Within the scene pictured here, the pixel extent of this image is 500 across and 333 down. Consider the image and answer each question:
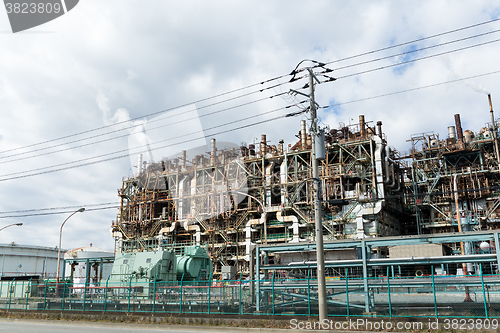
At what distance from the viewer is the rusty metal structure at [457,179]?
173 feet

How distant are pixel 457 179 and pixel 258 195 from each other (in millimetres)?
28574

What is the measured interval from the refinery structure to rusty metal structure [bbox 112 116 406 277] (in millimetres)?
171

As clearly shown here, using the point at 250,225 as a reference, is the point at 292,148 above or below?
above

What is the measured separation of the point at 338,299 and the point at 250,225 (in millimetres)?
39608

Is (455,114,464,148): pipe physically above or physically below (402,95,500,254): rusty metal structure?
above

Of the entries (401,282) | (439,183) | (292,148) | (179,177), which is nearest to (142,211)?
(179,177)

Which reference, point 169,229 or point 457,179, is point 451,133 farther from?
point 169,229

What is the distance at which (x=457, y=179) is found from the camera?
5541cm

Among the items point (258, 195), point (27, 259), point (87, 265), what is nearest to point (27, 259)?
point (27, 259)

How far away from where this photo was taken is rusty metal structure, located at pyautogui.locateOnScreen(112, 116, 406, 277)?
55.4 m

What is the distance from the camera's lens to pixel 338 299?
2228 cm

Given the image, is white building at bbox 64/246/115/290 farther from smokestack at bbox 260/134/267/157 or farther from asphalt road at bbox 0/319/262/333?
smokestack at bbox 260/134/267/157

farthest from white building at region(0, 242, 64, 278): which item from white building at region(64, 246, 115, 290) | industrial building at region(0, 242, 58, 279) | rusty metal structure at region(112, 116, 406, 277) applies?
rusty metal structure at region(112, 116, 406, 277)

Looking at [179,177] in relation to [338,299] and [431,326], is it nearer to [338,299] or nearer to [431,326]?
[338,299]
